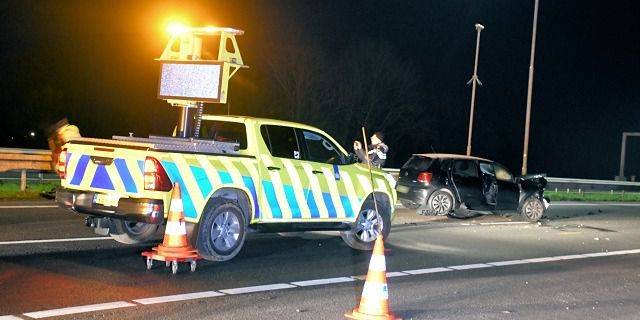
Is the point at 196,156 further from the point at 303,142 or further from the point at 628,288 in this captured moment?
the point at 628,288

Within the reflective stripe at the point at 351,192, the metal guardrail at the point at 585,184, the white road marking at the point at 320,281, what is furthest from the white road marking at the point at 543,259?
the metal guardrail at the point at 585,184

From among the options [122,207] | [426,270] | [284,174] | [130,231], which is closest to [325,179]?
[284,174]

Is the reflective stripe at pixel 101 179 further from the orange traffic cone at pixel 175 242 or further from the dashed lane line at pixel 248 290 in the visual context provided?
the dashed lane line at pixel 248 290

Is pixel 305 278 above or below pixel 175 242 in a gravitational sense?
below

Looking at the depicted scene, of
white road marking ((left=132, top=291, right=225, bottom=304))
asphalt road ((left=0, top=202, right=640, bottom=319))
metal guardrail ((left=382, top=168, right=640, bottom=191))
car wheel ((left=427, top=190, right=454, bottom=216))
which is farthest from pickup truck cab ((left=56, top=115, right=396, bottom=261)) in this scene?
metal guardrail ((left=382, top=168, right=640, bottom=191))

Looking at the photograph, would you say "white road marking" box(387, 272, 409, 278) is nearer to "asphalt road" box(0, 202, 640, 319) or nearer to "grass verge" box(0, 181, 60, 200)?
"asphalt road" box(0, 202, 640, 319)

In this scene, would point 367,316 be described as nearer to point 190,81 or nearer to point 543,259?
point 190,81

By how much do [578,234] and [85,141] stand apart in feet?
35.0

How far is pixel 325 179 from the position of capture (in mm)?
11664

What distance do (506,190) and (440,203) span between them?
1839 millimetres

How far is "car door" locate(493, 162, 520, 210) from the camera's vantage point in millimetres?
18891

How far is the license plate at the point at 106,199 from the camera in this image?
31.5ft

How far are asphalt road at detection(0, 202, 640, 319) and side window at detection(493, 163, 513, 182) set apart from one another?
14.5ft

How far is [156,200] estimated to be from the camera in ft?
30.8
